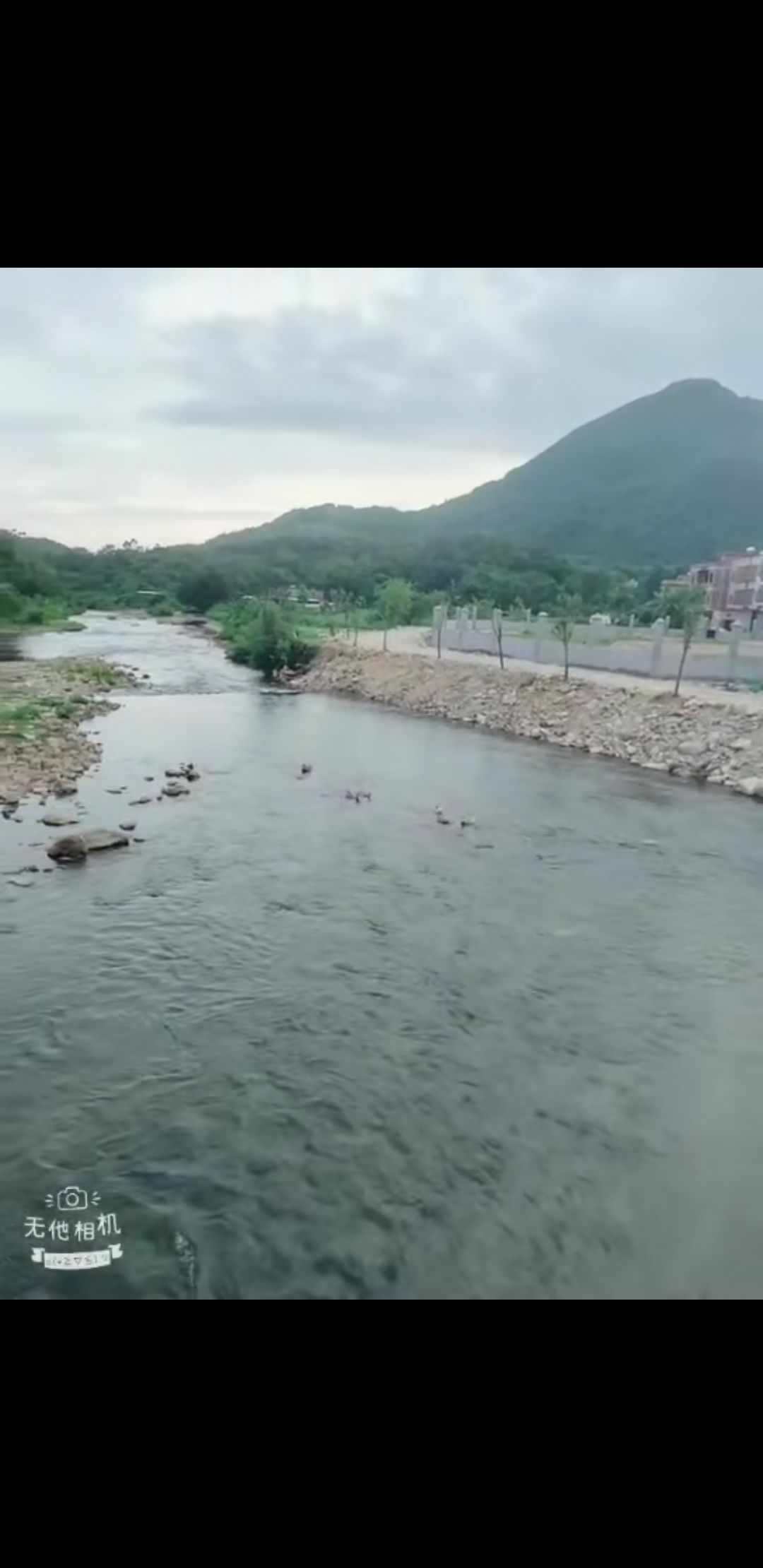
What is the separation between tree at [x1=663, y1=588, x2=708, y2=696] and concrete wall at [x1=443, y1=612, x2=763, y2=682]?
0.03 m

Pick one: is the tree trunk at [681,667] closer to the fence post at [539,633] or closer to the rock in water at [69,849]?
the fence post at [539,633]

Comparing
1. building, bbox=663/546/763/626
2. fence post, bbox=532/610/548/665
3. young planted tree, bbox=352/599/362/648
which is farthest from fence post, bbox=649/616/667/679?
young planted tree, bbox=352/599/362/648

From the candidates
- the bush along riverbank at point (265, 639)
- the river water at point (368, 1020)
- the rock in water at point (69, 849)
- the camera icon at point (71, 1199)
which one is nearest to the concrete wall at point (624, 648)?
the river water at point (368, 1020)

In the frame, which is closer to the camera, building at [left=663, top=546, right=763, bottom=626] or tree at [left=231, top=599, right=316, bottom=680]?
building at [left=663, top=546, right=763, bottom=626]

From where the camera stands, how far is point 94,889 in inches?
84.0

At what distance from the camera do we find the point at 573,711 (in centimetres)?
316

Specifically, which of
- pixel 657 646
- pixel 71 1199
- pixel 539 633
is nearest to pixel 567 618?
pixel 539 633

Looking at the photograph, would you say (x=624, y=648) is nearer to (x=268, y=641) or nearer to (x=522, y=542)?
(x=522, y=542)

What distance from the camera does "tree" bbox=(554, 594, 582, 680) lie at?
237cm

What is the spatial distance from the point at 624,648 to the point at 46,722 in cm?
160

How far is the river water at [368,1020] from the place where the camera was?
5.13ft

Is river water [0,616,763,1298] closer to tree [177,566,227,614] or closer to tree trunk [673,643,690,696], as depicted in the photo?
tree [177,566,227,614]
